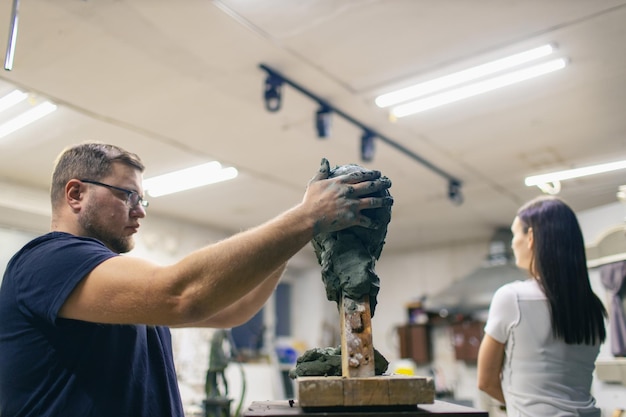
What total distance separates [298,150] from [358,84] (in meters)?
1.19

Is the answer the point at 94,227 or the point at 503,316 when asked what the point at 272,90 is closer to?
the point at 94,227

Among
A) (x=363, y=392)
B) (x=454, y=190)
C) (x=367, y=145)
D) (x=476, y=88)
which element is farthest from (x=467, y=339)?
(x=363, y=392)

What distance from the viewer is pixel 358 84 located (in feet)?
11.6

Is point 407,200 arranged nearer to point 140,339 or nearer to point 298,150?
point 298,150

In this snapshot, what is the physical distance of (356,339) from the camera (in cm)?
120

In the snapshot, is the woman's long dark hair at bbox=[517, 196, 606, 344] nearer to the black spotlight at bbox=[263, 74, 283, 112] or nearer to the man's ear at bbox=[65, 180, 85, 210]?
the man's ear at bbox=[65, 180, 85, 210]

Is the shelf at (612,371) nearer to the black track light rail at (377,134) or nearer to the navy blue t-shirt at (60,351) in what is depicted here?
the black track light rail at (377,134)

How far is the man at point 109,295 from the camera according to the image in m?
1.18

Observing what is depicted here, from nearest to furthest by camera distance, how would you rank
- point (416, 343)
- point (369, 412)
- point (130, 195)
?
point (369, 412), point (130, 195), point (416, 343)

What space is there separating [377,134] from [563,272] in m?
2.68

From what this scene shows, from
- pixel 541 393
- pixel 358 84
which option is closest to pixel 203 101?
pixel 358 84

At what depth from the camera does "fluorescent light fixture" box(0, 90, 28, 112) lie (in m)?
3.52

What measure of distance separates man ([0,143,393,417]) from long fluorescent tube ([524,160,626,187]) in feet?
14.5

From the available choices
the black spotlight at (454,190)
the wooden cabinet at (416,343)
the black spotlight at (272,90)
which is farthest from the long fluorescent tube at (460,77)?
the wooden cabinet at (416,343)
